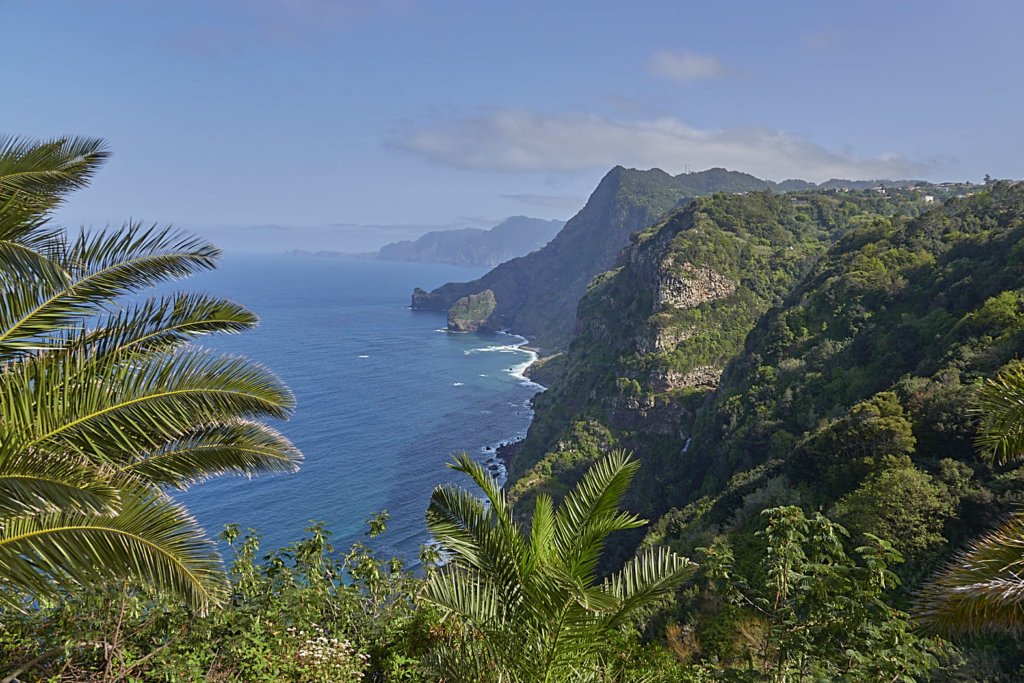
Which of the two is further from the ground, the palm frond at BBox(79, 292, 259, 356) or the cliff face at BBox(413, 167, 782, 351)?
the cliff face at BBox(413, 167, 782, 351)

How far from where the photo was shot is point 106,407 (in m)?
4.56

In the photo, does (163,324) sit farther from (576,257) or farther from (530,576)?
(576,257)

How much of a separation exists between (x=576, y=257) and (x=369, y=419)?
387 ft

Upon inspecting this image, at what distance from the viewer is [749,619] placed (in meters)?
12.5

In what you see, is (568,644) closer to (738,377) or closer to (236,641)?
(236,641)

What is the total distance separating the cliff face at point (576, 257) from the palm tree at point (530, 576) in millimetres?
138952

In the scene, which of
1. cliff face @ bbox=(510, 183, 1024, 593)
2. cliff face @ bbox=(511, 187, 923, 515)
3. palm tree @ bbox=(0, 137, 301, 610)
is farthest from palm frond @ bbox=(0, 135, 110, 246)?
cliff face @ bbox=(511, 187, 923, 515)

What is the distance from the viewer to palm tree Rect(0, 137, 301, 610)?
12.9ft

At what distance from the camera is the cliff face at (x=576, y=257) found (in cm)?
16062

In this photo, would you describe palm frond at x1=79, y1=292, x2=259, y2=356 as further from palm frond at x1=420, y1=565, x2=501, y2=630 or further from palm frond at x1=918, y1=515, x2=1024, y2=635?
palm frond at x1=918, y1=515, x2=1024, y2=635

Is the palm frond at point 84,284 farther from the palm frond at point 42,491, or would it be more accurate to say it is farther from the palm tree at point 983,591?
the palm tree at point 983,591

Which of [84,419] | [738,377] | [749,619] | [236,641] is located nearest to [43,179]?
[84,419]

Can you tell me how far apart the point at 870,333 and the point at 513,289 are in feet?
475

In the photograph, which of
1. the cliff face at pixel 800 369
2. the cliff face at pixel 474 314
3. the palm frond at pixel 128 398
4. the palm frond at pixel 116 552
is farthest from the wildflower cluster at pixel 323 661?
the cliff face at pixel 474 314
